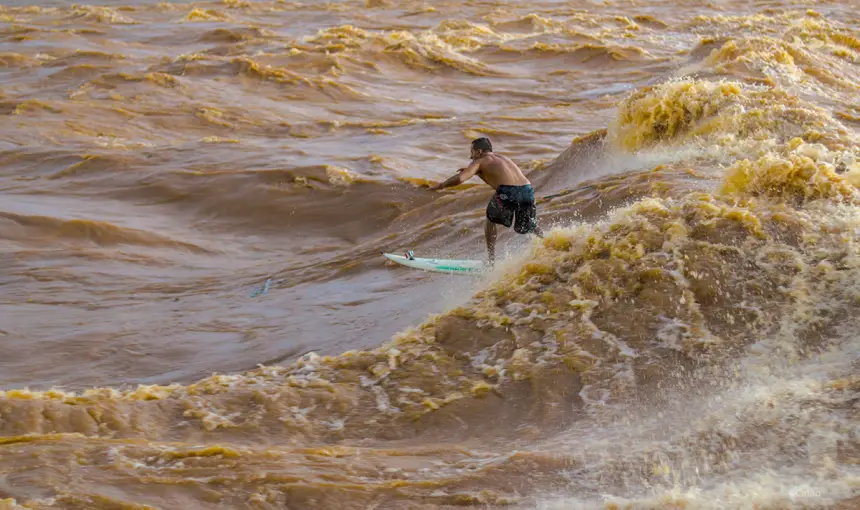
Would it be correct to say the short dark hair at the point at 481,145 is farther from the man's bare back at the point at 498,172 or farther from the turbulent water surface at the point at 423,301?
the turbulent water surface at the point at 423,301

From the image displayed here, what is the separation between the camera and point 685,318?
6.71 m

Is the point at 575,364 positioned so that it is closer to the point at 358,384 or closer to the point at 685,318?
the point at 685,318

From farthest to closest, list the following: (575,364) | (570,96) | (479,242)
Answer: (570,96) → (479,242) → (575,364)

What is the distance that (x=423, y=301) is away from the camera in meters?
8.46

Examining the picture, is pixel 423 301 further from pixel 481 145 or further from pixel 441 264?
pixel 481 145

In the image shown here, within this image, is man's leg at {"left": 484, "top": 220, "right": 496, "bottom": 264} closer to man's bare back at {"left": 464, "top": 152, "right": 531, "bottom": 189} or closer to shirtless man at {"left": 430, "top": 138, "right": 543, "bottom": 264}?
shirtless man at {"left": 430, "top": 138, "right": 543, "bottom": 264}

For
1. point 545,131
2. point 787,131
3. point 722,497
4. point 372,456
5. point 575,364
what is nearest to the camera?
point 722,497

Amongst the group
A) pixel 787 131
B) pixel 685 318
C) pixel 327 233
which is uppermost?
pixel 787 131

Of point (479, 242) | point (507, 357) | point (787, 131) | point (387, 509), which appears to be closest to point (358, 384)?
point (507, 357)

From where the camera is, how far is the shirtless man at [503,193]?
858 cm

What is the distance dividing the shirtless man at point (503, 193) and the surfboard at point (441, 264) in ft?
0.64

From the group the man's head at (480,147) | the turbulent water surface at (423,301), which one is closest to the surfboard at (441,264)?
the turbulent water surface at (423,301)

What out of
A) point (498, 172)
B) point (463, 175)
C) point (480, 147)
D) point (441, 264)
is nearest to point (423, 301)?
point (441, 264)

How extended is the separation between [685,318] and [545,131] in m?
9.19
